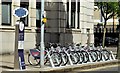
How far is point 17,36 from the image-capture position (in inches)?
536

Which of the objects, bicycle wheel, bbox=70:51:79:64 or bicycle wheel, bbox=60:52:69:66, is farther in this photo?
bicycle wheel, bbox=70:51:79:64

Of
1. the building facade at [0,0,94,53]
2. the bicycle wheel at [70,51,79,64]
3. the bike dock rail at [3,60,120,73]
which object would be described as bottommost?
the bike dock rail at [3,60,120,73]

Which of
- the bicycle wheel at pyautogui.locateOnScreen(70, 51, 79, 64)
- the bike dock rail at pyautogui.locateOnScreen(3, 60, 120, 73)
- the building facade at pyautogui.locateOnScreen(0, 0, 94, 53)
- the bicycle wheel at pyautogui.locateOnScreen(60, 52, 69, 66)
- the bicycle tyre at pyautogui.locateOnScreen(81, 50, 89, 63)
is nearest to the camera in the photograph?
the bike dock rail at pyautogui.locateOnScreen(3, 60, 120, 73)

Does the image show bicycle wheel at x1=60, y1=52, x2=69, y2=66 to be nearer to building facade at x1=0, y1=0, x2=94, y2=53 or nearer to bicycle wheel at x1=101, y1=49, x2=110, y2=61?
Answer: bicycle wheel at x1=101, y1=49, x2=110, y2=61

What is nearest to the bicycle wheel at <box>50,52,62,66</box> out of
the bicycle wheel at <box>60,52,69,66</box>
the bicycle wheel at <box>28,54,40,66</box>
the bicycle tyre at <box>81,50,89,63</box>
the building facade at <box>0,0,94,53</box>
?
the bicycle wheel at <box>60,52,69,66</box>

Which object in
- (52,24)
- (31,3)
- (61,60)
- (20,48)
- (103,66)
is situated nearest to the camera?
(20,48)

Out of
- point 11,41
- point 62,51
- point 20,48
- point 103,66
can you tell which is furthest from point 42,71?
point 11,41

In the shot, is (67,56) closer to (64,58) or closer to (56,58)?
(64,58)

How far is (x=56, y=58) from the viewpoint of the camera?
15414 mm

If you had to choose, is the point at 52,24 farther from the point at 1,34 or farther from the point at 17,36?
the point at 17,36

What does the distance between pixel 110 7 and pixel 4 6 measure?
21.9 metres

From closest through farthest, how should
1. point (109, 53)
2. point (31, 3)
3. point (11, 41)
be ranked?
1. point (109, 53)
2. point (11, 41)
3. point (31, 3)

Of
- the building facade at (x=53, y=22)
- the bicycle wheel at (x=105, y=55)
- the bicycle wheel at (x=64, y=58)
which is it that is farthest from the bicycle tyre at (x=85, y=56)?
the building facade at (x=53, y=22)

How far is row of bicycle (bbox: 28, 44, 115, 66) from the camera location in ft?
50.9
